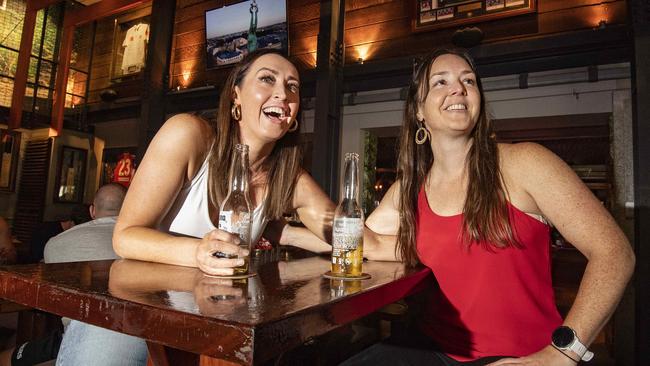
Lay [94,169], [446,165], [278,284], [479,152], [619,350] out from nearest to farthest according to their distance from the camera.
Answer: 1. [278,284]
2. [479,152]
3. [446,165]
4. [619,350]
5. [94,169]

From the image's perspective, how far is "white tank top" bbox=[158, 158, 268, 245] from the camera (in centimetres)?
158

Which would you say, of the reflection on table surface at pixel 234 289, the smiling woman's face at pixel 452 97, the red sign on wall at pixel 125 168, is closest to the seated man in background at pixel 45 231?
the red sign on wall at pixel 125 168

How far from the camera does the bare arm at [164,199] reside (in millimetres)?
1153

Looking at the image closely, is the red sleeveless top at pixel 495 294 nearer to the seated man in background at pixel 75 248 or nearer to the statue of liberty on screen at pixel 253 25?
the seated man in background at pixel 75 248

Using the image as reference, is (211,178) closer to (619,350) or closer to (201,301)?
(201,301)

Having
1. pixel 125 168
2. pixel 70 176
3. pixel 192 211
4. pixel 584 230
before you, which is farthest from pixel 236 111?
pixel 70 176

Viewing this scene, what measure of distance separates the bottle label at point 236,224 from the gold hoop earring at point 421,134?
0.99 metres

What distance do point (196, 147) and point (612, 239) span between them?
55.7 inches

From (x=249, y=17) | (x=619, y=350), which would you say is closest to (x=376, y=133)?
(x=249, y=17)

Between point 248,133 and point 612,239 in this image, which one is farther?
point 248,133

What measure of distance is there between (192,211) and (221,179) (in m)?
0.17

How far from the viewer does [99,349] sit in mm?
1160

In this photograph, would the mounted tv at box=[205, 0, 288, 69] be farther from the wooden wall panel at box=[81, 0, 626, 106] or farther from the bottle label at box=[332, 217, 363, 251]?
the bottle label at box=[332, 217, 363, 251]

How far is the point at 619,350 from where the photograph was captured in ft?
11.7
